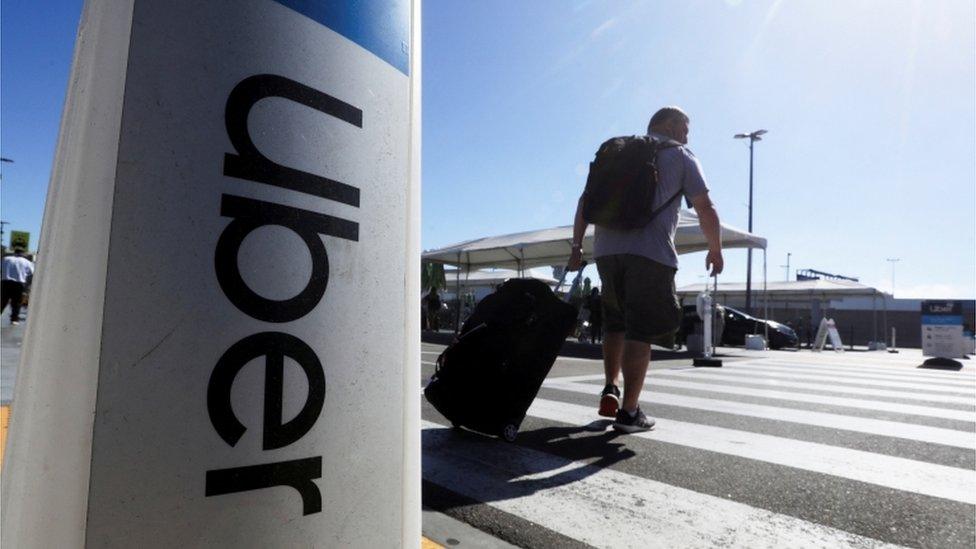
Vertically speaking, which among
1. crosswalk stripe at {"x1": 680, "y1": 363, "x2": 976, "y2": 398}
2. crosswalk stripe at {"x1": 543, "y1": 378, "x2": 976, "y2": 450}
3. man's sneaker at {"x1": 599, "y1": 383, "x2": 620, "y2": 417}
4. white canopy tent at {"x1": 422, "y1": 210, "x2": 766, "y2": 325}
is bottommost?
crosswalk stripe at {"x1": 543, "y1": 378, "x2": 976, "y2": 450}

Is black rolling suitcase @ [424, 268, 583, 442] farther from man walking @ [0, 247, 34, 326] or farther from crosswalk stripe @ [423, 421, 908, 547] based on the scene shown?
man walking @ [0, 247, 34, 326]

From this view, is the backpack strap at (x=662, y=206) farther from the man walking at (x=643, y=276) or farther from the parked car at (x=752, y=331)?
the parked car at (x=752, y=331)

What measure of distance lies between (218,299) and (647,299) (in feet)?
7.56

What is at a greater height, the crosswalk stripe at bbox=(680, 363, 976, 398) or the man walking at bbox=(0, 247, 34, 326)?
the man walking at bbox=(0, 247, 34, 326)

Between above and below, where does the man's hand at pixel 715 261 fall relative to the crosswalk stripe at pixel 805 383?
above

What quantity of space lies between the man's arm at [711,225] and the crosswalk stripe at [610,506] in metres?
1.45

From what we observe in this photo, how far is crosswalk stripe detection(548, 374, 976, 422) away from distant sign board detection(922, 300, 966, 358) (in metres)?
8.52

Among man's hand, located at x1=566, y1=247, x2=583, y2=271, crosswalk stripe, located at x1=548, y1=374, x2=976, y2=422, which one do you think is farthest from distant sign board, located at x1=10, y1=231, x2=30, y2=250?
man's hand, located at x1=566, y1=247, x2=583, y2=271

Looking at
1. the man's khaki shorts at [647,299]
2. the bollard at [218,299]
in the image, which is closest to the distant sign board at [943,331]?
the man's khaki shorts at [647,299]

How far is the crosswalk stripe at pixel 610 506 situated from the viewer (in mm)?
1428

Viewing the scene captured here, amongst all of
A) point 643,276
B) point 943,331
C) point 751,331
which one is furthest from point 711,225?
point 751,331

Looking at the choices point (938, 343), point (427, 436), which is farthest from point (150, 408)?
point (938, 343)

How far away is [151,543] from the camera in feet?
1.70

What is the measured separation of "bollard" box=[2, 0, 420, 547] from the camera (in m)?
0.52
